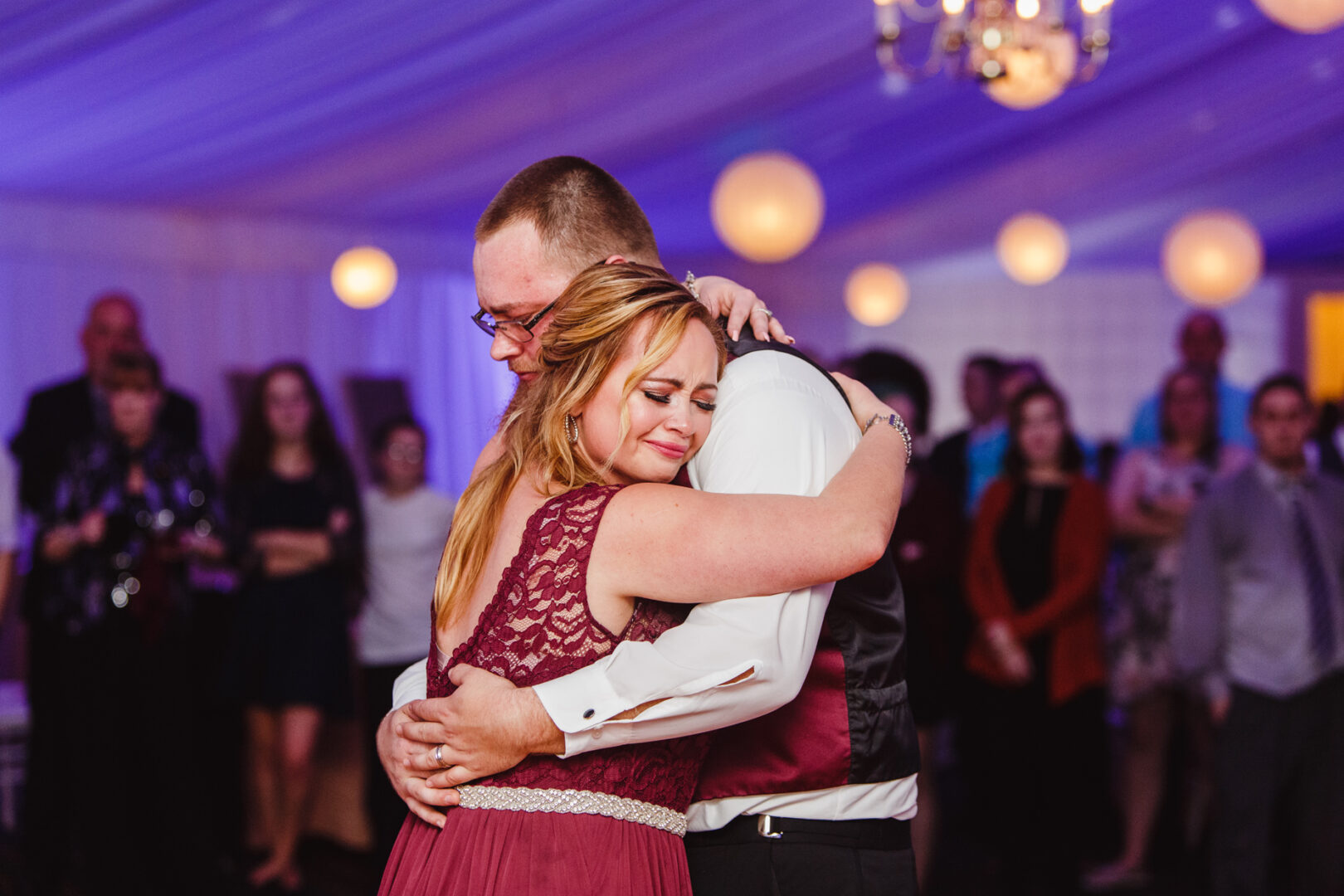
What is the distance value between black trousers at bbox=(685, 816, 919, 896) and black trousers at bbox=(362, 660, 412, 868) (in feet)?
9.55

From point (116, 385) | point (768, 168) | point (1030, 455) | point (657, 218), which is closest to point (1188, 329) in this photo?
point (1030, 455)

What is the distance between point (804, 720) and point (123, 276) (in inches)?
201

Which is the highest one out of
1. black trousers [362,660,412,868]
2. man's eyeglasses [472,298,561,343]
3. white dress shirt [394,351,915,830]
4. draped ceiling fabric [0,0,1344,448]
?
draped ceiling fabric [0,0,1344,448]

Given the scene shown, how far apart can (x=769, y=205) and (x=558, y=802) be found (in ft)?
13.5

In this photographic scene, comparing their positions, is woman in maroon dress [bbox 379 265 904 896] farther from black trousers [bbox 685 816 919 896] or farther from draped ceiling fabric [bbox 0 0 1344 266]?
draped ceiling fabric [bbox 0 0 1344 266]

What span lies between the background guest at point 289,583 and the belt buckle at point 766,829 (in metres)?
3.13

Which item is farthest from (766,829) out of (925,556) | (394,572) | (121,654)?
(394,572)

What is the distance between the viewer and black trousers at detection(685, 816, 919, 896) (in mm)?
1584

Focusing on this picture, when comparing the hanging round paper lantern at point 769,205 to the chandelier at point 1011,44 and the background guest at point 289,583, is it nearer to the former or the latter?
the chandelier at point 1011,44

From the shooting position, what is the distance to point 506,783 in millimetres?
1464

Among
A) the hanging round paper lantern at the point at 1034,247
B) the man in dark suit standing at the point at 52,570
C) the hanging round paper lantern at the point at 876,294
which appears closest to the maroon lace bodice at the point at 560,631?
the man in dark suit standing at the point at 52,570

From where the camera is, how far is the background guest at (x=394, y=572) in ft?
14.7

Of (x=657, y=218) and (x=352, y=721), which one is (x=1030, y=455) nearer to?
(x=352, y=721)

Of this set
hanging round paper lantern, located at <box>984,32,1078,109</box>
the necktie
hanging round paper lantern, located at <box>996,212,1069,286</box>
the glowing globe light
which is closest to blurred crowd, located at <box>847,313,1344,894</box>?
the necktie
